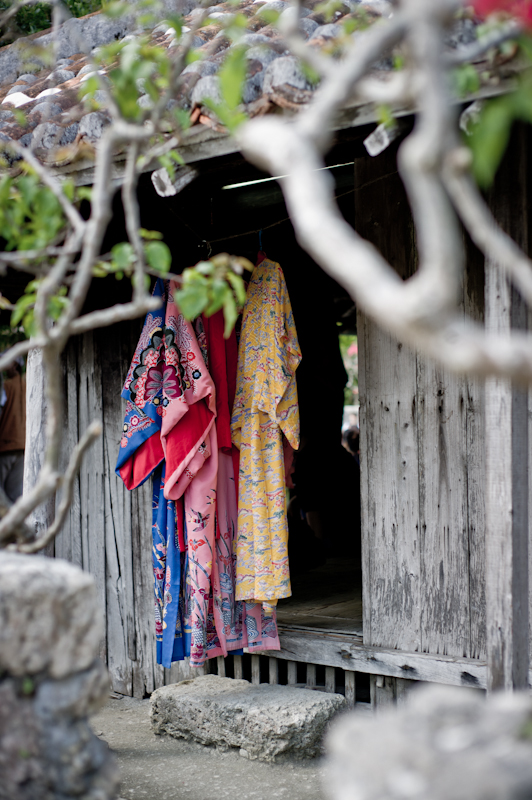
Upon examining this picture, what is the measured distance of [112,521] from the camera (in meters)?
4.73

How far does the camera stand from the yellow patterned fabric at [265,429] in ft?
12.8

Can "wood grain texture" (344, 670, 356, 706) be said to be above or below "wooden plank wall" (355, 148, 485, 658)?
below

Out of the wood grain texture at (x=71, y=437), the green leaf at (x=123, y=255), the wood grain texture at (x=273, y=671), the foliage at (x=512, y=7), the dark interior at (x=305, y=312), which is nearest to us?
the foliage at (x=512, y=7)

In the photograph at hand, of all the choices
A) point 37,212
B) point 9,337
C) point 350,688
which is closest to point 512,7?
point 37,212

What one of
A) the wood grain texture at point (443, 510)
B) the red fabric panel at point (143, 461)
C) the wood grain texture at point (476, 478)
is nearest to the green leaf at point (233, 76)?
the wood grain texture at point (476, 478)

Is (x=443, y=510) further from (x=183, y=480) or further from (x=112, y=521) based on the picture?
(x=112, y=521)

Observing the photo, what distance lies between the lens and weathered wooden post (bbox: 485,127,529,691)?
2.83 meters

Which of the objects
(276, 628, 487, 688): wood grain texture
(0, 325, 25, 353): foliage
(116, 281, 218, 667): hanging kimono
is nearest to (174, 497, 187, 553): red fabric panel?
(116, 281, 218, 667): hanging kimono

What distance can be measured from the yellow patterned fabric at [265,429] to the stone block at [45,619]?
1.87 meters

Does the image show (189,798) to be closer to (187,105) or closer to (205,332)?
(205,332)

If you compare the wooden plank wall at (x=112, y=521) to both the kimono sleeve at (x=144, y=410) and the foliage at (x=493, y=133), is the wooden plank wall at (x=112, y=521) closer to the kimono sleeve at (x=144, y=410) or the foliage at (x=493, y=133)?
the kimono sleeve at (x=144, y=410)

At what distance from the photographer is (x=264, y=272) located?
13.2 ft

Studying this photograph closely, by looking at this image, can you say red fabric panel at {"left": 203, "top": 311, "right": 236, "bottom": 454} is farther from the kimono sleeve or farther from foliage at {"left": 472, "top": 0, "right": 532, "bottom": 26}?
foliage at {"left": 472, "top": 0, "right": 532, "bottom": 26}

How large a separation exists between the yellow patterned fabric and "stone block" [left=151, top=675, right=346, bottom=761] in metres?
0.46
